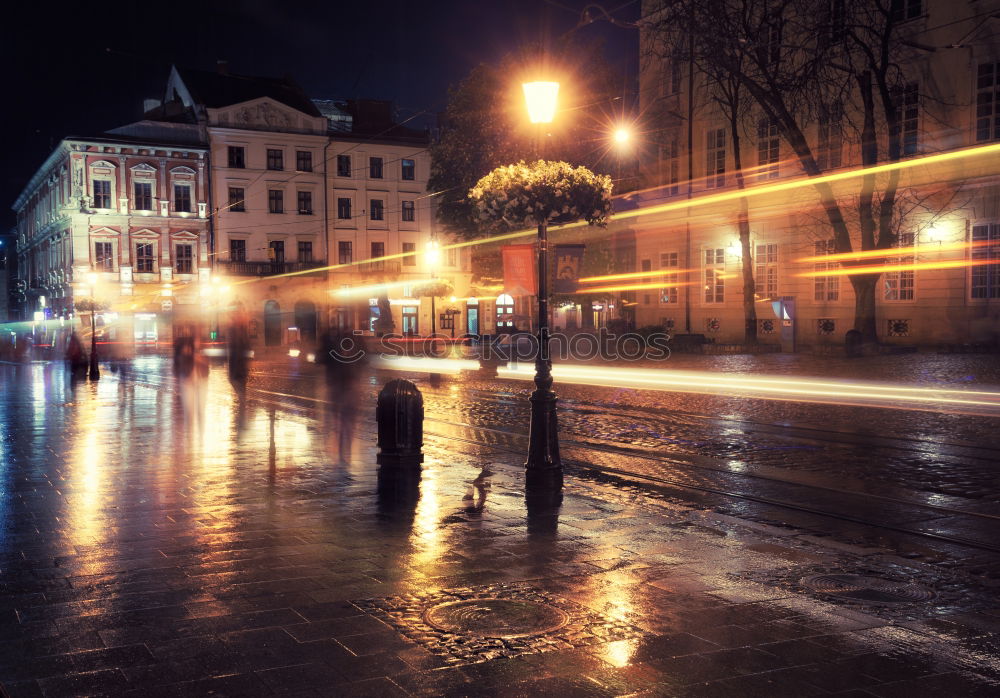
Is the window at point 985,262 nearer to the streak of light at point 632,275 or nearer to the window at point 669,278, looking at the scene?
the streak of light at point 632,275

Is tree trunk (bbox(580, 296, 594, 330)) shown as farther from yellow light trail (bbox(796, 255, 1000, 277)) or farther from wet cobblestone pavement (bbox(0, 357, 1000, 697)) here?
wet cobblestone pavement (bbox(0, 357, 1000, 697))

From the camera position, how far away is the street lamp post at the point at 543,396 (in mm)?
9508

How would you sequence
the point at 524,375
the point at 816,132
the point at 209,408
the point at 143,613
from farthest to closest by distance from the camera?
1. the point at 816,132
2. the point at 524,375
3. the point at 209,408
4. the point at 143,613

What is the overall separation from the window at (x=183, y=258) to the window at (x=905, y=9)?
147 ft

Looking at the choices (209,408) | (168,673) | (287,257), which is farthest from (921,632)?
(287,257)

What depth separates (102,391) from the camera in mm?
23719

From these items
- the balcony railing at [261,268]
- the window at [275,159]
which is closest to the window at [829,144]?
the balcony railing at [261,268]

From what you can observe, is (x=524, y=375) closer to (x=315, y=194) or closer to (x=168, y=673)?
(x=168, y=673)

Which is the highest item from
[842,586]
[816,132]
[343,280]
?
[816,132]

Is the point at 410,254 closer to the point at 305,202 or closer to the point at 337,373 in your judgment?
the point at 305,202

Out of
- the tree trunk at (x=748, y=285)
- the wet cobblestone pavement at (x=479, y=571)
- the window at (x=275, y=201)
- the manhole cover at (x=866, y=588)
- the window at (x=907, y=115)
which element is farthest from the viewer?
the window at (x=275, y=201)

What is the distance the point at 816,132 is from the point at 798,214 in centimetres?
313

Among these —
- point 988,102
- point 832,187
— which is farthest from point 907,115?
point 832,187

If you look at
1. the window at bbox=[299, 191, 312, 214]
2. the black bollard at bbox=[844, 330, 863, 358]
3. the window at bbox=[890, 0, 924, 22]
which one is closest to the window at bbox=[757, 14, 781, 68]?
the window at bbox=[890, 0, 924, 22]
